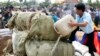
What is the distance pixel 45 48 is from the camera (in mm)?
4082

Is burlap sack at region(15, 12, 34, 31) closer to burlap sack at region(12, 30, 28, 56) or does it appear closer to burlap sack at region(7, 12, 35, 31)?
burlap sack at region(7, 12, 35, 31)

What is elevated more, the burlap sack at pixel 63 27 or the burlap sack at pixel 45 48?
the burlap sack at pixel 63 27

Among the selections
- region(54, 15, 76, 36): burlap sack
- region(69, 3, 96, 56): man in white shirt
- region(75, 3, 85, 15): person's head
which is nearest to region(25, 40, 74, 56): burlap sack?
region(54, 15, 76, 36): burlap sack

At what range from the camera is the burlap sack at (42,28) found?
13.7 ft

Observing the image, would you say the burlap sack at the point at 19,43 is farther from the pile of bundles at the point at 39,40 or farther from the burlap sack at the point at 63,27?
the burlap sack at the point at 63,27

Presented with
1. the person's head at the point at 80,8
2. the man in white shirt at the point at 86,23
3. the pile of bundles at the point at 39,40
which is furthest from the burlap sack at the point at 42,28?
the person's head at the point at 80,8

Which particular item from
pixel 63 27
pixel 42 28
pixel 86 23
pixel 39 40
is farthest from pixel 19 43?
pixel 86 23

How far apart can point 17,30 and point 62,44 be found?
0.78 metres

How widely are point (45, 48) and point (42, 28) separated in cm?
28

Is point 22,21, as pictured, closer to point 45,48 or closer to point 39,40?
point 39,40

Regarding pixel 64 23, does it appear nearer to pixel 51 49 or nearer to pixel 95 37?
pixel 51 49

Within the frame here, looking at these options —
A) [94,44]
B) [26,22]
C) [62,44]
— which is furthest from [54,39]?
[94,44]

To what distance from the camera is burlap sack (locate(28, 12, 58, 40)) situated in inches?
164

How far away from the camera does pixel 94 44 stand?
482 centimetres
